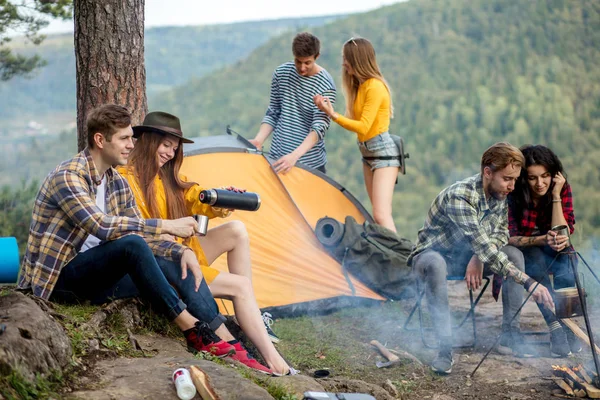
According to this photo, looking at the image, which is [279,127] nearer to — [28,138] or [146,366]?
[146,366]

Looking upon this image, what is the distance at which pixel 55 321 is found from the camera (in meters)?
3.04

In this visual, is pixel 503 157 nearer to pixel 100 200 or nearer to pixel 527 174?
pixel 527 174

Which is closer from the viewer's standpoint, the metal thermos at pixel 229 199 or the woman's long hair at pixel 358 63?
the metal thermos at pixel 229 199

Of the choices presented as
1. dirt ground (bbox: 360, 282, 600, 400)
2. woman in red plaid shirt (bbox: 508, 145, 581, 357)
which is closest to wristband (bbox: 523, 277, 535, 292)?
woman in red plaid shirt (bbox: 508, 145, 581, 357)

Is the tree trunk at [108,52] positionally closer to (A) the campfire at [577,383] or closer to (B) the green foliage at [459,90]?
(A) the campfire at [577,383]

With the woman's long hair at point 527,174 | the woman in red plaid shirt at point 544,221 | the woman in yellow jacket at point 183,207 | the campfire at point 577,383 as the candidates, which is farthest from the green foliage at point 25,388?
the woman's long hair at point 527,174

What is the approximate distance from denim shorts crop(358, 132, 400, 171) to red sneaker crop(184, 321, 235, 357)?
2.38 metres

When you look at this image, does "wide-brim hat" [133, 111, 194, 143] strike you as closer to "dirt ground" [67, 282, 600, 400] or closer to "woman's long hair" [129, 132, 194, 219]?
"woman's long hair" [129, 132, 194, 219]

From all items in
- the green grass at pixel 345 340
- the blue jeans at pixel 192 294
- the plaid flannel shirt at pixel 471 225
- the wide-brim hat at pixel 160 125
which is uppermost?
the wide-brim hat at pixel 160 125

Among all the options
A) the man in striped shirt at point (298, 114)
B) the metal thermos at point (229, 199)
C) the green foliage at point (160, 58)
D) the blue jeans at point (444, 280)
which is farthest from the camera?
the green foliage at point (160, 58)

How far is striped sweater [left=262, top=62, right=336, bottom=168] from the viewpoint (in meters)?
5.53

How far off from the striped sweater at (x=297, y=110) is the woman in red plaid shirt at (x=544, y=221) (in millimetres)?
1658

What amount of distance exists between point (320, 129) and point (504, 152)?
1.77 metres

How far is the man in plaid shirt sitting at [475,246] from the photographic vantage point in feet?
13.3
